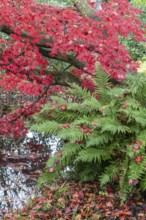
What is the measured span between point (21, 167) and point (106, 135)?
3178 mm

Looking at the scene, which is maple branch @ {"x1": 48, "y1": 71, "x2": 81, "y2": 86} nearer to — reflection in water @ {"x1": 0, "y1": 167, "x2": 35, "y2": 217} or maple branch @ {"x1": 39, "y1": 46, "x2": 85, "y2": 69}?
maple branch @ {"x1": 39, "y1": 46, "x2": 85, "y2": 69}

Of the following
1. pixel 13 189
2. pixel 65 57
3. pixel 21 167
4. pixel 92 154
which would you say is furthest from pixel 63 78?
pixel 92 154

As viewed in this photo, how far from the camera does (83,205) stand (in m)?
5.05

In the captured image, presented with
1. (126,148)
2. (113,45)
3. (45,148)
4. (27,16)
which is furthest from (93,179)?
(45,148)

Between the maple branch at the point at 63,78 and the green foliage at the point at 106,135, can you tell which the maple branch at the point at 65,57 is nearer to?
the maple branch at the point at 63,78

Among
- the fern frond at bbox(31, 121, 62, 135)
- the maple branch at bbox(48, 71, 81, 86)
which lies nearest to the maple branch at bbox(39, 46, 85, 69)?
the maple branch at bbox(48, 71, 81, 86)

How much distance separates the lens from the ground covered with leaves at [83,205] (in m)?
4.73

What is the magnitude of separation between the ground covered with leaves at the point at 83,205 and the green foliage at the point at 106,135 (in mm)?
218

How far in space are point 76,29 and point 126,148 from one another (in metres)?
2.35

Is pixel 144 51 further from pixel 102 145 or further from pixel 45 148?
pixel 102 145

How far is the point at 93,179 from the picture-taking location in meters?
5.57

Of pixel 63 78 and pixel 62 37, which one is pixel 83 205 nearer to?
pixel 62 37

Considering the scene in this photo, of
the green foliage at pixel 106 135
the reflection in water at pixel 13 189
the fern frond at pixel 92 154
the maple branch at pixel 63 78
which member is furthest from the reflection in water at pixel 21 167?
the maple branch at pixel 63 78

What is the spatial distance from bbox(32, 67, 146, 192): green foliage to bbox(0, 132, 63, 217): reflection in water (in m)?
1.01
